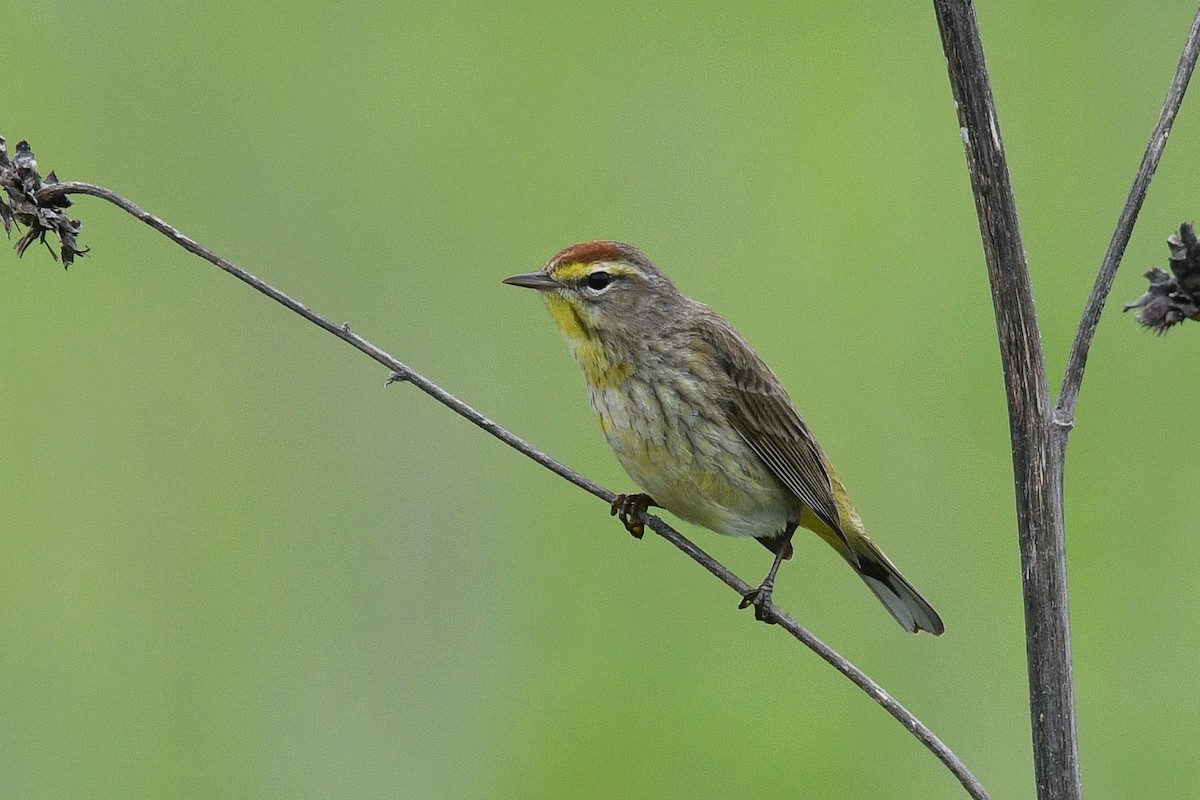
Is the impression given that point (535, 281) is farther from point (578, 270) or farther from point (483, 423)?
point (483, 423)

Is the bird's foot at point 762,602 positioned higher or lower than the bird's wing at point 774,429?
lower

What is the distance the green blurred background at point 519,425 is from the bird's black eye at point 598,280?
1.59 meters

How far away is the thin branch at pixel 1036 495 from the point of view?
190cm

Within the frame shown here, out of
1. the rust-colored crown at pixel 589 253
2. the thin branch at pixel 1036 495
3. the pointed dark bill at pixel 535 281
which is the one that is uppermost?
the rust-colored crown at pixel 589 253

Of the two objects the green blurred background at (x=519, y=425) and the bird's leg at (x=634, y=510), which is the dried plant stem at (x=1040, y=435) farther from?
the green blurred background at (x=519, y=425)

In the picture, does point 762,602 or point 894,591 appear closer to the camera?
point 762,602

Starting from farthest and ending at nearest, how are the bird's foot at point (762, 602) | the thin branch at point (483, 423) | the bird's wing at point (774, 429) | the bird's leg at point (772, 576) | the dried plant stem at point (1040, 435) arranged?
the bird's wing at point (774, 429) < the bird's leg at point (772, 576) < the bird's foot at point (762, 602) < the thin branch at point (483, 423) < the dried plant stem at point (1040, 435)

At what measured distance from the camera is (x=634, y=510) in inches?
146

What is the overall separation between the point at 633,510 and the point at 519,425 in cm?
179

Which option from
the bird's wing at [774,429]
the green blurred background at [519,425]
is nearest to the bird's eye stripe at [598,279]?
the bird's wing at [774,429]

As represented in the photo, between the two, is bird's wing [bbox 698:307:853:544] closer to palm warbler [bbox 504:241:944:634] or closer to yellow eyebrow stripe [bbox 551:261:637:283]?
palm warbler [bbox 504:241:944:634]

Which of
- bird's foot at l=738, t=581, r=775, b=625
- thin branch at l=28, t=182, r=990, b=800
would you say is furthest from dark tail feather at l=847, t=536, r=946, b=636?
thin branch at l=28, t=182, r=990, b=800

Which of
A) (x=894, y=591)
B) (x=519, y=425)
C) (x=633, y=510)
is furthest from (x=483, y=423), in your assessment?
(x=519, y=425)

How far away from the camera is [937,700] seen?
482 cm
